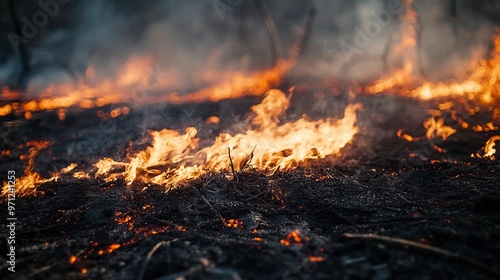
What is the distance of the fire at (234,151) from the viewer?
534cm

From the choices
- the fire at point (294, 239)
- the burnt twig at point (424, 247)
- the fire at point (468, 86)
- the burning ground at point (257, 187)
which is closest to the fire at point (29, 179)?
the burning ground at point (257, 187)

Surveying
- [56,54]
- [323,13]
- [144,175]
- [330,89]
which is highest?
[323,13]

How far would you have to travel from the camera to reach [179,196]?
15.1ft

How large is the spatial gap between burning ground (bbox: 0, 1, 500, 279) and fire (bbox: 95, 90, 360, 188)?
0.04m

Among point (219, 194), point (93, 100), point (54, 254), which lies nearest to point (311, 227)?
point (219, 194)

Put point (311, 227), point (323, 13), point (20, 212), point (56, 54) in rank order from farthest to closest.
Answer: point (323, 13) → point (56, 54) → point (20, 212) → point (311, 227)

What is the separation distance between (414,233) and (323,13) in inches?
713

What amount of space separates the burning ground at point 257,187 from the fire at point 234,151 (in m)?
0.04

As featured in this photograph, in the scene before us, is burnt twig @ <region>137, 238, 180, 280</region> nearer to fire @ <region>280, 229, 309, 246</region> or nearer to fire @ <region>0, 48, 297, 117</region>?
fire @ <region>280, 229, 309, 246</region>

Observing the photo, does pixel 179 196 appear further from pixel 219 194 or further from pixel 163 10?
pixel 163 10

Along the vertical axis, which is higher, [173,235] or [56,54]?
[56,54]

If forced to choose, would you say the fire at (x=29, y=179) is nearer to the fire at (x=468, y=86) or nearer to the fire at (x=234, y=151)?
the fire at (x=234, y=151)

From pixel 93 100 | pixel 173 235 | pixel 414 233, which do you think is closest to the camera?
pixel 414 233

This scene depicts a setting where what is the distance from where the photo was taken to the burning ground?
2.89 m
